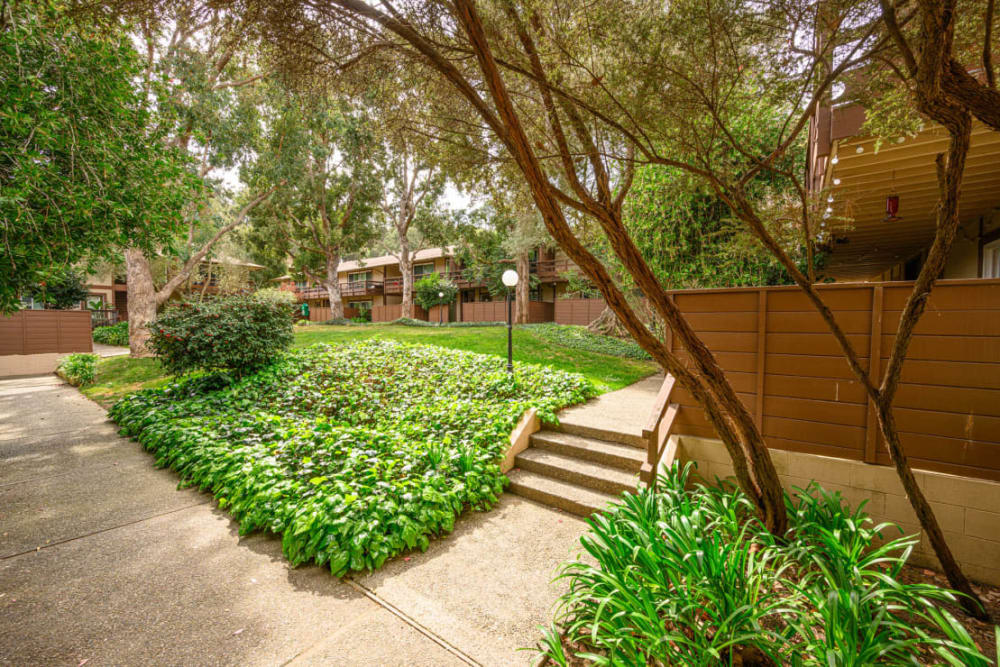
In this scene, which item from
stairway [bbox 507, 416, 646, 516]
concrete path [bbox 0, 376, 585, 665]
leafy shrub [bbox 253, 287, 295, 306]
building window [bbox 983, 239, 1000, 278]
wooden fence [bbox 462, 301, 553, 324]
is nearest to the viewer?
concrete path [bbox 0, 376, 585, 665]

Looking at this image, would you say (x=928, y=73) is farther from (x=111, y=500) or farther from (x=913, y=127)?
(x=111, y=500)

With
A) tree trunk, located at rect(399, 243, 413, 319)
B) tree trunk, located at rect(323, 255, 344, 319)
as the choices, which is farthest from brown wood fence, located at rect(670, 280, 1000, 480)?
tree trunk, located at rect(323, 255, 344, 319)

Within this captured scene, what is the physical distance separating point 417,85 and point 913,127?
3.83 metres

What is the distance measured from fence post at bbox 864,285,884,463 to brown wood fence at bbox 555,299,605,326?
55.9ft

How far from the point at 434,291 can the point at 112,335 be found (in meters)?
15.9

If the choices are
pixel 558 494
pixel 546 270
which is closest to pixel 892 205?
pixel 558 494

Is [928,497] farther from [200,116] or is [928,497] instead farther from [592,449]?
[200,116]

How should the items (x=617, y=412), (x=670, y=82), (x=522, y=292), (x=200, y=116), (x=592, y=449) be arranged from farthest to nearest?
(x=522, y=292), (x=200, y=116), (x=617, y=412), (x=592, y=449), (x=670, y=82)

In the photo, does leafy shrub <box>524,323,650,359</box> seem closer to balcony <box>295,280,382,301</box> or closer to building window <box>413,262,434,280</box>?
building window <box>413,262,434,280</box>

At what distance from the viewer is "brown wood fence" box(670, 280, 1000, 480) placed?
2.88 meters

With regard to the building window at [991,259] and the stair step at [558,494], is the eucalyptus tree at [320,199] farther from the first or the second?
the building window at [991,259]

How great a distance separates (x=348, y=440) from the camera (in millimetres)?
4402

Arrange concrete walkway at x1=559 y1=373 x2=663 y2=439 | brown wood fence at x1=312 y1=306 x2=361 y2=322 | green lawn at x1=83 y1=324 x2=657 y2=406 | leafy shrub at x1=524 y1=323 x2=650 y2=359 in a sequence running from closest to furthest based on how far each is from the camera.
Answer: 1. concrete walkway at x1=559 y1=373 x2=663 y2=439
2. green lawn at x1=83 y1=324 x2=657 y2=406
3. leafy shrub at x1=524 y1=323 x2=650 y2=359
4. brown wood fence at x1=312 y1=306 x2=361 y2=322

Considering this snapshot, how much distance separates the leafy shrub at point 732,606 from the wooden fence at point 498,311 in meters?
19.5
